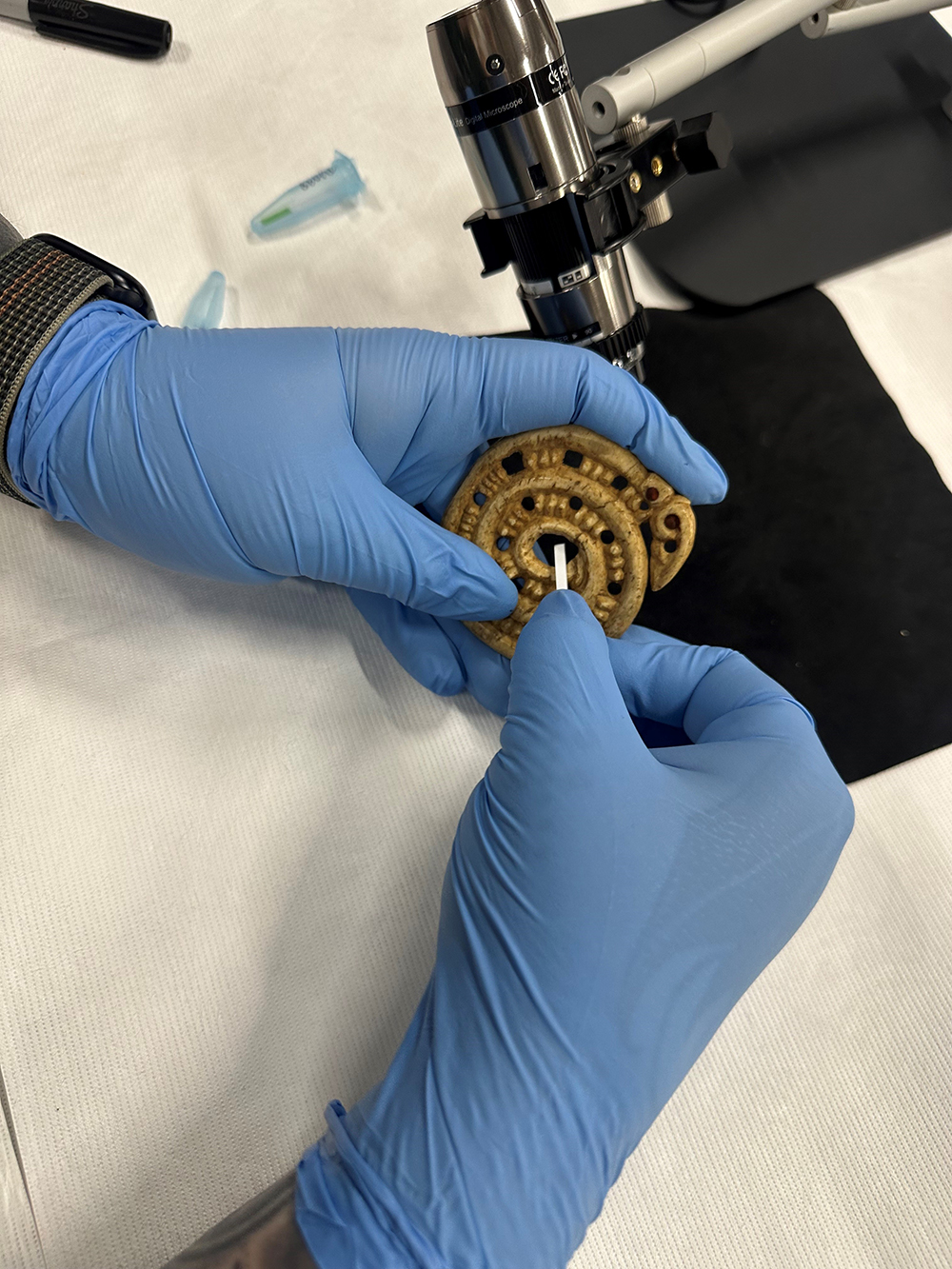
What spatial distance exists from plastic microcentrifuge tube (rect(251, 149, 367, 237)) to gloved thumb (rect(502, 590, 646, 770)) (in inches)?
31.3

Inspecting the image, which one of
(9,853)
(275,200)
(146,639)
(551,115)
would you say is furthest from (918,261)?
(9,853)

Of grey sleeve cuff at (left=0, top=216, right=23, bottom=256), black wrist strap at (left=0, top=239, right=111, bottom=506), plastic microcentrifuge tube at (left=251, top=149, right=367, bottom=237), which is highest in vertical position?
grey sleeve cuff at (left=0, top=216, right=23, bottom=256)

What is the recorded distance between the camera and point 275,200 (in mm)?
1234

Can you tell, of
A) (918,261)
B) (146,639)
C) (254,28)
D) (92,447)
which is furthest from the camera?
Answer: (254,28)

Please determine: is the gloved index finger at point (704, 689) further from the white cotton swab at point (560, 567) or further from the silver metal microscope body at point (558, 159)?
the silver metal microscope body at point (558, 159)

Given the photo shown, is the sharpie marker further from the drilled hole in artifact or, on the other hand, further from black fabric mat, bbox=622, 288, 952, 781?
the drilled hole in artifact

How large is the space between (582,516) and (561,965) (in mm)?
447

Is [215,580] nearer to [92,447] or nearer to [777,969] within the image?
[92,447]

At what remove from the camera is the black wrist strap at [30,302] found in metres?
0.84

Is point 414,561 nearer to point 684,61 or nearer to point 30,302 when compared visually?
point 30,302

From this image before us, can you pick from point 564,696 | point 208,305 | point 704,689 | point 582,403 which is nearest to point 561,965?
point 564,696

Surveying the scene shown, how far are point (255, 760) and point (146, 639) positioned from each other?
0.20 m

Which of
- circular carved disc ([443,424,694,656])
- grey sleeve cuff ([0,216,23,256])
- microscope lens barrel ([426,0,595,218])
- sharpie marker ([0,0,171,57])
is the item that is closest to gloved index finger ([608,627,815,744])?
circular carved disc ([443,424,694,656])

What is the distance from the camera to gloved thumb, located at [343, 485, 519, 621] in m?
0.87
